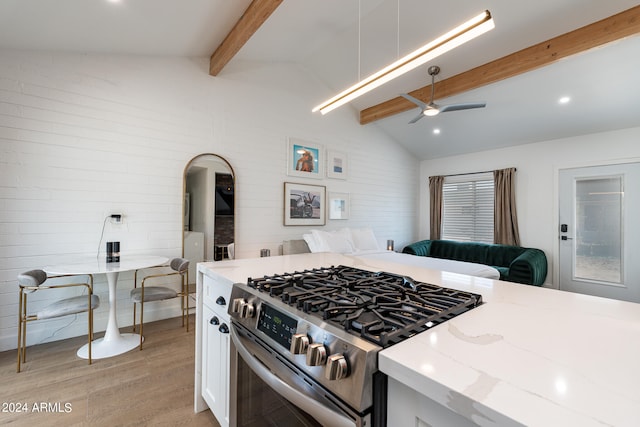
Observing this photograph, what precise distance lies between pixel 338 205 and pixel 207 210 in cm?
230

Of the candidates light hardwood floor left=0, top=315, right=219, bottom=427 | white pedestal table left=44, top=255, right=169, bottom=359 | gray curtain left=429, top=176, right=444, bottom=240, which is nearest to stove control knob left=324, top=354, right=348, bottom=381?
light hardwood floor left=0, top=315, right=219, bottom=427

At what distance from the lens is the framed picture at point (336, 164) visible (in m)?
4.91

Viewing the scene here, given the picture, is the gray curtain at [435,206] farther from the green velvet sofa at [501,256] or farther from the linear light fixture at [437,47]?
the linear light fixture at [437,47]

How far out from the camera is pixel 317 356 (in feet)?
2.58

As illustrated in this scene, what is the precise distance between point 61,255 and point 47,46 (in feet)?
6.43

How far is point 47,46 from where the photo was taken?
259 centimetres

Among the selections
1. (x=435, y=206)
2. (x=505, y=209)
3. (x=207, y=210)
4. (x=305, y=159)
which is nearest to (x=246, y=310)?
(x=207, y=210)

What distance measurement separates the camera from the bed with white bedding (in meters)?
3.42

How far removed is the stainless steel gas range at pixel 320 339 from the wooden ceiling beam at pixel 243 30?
2384mm

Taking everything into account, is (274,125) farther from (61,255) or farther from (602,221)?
(602,221)

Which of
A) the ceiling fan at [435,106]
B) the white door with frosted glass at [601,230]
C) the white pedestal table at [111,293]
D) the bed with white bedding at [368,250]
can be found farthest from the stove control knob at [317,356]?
the white door with frosted glass at [601,230]

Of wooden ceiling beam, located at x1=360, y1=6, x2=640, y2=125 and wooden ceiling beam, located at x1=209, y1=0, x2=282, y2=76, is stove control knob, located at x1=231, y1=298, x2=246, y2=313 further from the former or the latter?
wooden ceiling beam, located at x1=360, y1=6, x2=640, y2=125

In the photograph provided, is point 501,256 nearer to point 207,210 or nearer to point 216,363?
point 207,210

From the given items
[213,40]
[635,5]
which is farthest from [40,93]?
[635,5]
